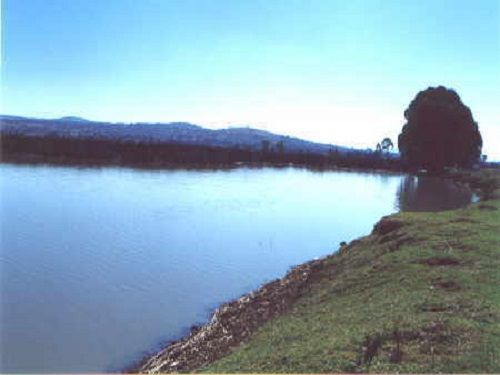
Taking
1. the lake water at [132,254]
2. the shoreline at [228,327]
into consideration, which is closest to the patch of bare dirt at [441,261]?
the shoreline at [228,327]

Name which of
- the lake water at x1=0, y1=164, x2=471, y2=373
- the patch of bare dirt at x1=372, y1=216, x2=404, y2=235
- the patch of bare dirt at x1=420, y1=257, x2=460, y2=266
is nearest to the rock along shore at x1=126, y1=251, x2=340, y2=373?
the lake water at x1=0, y1=164, x2=471, y2=373

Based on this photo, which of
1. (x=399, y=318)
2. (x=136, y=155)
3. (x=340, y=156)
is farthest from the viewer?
(x=340, y=156)

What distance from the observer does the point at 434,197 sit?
5509cm

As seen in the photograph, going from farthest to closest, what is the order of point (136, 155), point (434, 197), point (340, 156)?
1. point (340, 156)
2. point (136, 155)
3. point (434, 197)

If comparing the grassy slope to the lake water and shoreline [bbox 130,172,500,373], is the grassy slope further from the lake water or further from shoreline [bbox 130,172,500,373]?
the lake water

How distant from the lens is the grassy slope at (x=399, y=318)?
8.73m

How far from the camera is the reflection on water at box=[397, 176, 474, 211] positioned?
4647 centimetres

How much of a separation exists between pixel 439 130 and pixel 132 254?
60102mm

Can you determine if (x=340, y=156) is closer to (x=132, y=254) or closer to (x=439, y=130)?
(x=439, y=130)

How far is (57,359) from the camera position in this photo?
14.6 meters

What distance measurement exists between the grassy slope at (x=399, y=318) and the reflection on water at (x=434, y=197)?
94.4 ft

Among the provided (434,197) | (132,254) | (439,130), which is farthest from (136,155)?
(132,254)

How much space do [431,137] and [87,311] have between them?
68.0 meters

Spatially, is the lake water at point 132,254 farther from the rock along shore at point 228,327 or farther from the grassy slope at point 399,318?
the grassy slope at point 399,318
